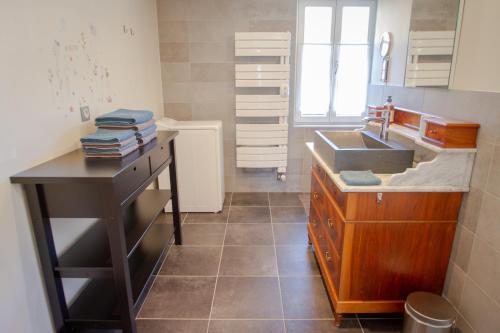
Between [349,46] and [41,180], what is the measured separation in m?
3.22

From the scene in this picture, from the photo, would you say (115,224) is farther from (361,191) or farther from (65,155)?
(361,191)

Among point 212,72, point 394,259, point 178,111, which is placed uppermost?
point 212,72

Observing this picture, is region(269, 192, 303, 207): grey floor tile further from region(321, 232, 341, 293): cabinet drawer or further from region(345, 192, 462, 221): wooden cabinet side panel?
region(345, 192, 462, 221): wooden cabinet side panel

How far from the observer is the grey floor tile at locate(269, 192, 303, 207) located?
358 cm

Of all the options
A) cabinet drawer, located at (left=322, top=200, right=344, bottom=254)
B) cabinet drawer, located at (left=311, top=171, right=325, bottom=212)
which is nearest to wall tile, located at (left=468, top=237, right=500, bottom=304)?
cabinet drawer, located at (left=322, top=200, right=344, bottom=254)

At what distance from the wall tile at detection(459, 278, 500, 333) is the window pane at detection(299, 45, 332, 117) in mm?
2445

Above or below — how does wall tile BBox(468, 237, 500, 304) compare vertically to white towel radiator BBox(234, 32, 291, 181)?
below

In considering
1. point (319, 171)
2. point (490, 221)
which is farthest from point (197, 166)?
point (490, 221)

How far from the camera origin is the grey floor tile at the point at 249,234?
275cm

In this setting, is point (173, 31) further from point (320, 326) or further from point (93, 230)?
point (320, 326)

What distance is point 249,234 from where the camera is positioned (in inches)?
114

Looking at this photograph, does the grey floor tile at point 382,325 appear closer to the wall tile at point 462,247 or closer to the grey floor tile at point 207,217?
the wall tile at point 462,247

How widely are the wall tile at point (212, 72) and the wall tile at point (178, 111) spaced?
1.05ft

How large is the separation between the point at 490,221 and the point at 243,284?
58.5 inches
